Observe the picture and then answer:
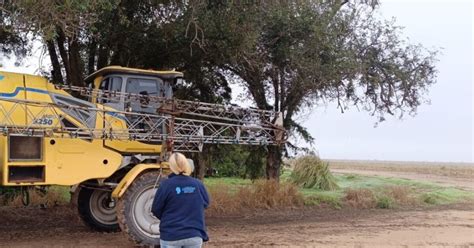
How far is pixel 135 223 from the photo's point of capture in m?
10.4

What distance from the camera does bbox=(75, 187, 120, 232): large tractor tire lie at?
1241 centimetres

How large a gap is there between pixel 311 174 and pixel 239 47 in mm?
11121

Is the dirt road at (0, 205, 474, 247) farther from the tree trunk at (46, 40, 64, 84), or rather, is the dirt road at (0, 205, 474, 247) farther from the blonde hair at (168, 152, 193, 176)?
the blonde hair at (168, 152, 193, 176)

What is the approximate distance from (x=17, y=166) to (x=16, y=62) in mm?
8737

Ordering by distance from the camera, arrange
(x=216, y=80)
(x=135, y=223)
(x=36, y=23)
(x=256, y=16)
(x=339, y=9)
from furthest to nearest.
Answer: (x=216, y=80) < (x=339, y=9) < (x=256, y=16) < (x=135, y=223) < (x=36, y=23)

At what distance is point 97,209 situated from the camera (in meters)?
12.5

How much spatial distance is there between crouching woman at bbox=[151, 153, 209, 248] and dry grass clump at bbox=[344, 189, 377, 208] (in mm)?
13719

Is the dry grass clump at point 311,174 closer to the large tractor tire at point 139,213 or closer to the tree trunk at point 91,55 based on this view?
the tree trunk at point 91,55

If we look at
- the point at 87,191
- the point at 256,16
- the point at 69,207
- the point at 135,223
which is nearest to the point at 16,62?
the point at 69,207

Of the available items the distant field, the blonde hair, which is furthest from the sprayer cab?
the distant field

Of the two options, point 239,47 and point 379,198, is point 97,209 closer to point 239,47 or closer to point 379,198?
point 239,47

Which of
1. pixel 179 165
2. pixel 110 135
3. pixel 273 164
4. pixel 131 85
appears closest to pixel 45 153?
pixel 110 135

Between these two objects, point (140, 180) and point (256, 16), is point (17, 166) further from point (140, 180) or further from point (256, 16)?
point (256, 16)

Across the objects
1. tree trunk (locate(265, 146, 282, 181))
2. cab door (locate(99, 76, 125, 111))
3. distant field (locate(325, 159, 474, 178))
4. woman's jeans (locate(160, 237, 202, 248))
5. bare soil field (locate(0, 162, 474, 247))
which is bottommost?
distant field (locate(325, 159, 474, 178))
